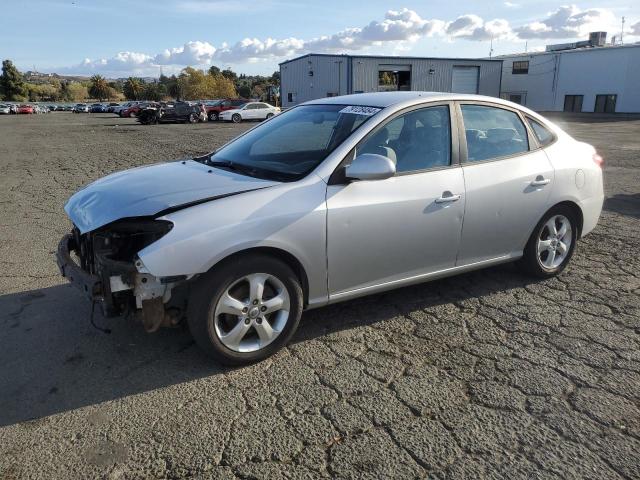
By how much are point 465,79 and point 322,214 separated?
5269 cm

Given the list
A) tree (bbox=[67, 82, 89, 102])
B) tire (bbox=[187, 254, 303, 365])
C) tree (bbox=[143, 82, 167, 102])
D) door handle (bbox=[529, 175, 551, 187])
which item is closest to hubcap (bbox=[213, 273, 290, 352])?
tire (bbox=[187, 254, 303, 365])

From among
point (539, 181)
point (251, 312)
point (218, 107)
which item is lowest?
point (251, 312)

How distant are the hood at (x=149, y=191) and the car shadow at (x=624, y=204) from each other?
6.18m

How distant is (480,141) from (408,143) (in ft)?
2.34

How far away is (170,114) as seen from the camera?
37.7 meters

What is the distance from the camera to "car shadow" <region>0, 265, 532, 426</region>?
10.2 ft

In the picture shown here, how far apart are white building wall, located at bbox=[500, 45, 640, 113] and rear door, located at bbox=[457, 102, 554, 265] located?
4865 cm

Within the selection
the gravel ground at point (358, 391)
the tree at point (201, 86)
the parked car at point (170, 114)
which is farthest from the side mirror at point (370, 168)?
the tree at point (201, 86)

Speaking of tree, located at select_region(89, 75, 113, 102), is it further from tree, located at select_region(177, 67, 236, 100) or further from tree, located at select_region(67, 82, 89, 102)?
tree, located at select_region(177, 67, 236, 100)

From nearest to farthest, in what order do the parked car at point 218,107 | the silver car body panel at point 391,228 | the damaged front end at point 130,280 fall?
the damaged front end at point 130,280 → the silver car body panel at point 391,228 → the parked car at point 218,107

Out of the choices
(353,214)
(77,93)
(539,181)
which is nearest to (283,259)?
(353,214)

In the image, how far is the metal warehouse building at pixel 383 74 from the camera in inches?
1845

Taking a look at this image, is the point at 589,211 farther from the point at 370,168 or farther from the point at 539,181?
the point at 370,168

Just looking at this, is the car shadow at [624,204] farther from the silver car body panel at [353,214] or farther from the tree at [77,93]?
the tree at [77,93]
